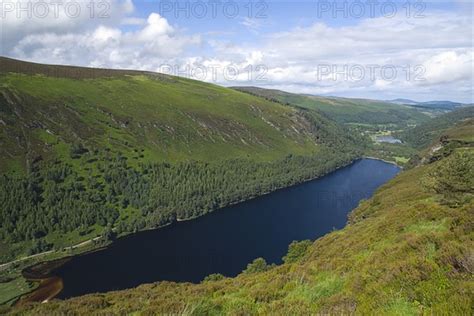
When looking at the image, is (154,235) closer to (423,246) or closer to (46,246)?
(46,246)

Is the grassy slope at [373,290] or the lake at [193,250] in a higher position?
the grassy slope at [373,290]

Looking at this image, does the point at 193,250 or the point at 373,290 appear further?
the point at 193,250

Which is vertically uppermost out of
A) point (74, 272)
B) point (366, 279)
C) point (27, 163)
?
point (366, 279)

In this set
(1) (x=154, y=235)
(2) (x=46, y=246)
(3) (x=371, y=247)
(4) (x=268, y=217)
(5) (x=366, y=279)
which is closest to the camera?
(5) (x=366, y=279)

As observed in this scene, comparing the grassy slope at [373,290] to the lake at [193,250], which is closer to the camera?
the grassy slope at [373,290]

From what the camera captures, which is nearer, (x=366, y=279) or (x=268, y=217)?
(x=366, y=279)

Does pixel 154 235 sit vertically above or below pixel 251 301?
below

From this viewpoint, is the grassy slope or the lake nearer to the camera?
the grassy slope

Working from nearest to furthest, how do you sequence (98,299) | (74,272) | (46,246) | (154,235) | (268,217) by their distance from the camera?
(98,299) → (74,272) → (46,246) → (154,235) → (268,217)

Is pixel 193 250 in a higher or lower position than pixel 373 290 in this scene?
lower

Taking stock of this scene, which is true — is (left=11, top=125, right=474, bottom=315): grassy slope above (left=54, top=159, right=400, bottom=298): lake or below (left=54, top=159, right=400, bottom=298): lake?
above

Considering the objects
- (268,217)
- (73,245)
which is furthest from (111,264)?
(268,217)
